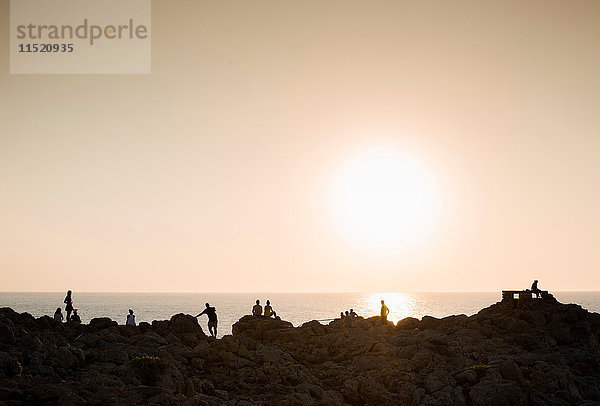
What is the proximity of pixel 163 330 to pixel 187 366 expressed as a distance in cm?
656

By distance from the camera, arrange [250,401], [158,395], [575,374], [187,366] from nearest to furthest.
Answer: [158,395] → [250,401] → [187,366] → [575,374]

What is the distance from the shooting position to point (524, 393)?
34312 millimetres

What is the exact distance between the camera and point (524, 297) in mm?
48344

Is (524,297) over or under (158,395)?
over

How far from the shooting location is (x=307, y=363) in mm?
40438

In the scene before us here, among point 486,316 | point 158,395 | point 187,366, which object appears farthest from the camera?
point 486,316

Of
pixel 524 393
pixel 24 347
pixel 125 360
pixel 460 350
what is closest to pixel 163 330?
pixel 125 360

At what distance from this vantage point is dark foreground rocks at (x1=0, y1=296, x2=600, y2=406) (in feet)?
102

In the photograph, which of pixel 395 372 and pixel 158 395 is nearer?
pixel 158 395

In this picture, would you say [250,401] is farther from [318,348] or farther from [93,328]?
[93,328]

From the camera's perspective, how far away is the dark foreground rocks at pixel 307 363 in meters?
31.0

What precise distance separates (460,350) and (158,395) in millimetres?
20606

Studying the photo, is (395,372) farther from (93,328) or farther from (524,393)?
(93,328)

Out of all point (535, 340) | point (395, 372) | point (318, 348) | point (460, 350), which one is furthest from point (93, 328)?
point (535, 340)
